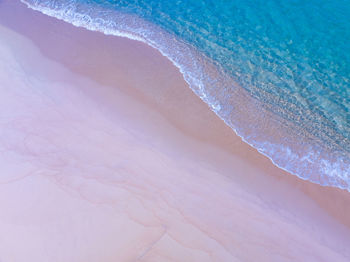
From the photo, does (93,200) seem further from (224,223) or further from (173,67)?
(173,67)

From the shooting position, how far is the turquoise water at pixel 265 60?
682cm

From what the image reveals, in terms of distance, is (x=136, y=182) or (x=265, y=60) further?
(x=265, y=60)

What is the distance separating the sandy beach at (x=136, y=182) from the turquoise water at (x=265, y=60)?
2.24 ft

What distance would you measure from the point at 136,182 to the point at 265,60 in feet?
20.2

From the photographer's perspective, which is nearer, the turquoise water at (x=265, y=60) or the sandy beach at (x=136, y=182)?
the sandy beach at (x=136, y=182)

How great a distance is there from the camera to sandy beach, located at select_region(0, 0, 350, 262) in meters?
4.78

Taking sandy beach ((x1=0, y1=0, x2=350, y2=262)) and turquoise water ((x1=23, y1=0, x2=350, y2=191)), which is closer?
sandy beach ((x1=0, y1=0, x2=350, y2=262))


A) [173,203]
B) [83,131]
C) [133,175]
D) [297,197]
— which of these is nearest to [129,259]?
[173,203]

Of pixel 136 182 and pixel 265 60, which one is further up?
pixel 265 60

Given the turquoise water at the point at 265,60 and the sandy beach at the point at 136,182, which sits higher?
the turquoise water at the point at 265,60

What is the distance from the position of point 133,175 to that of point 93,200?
968 millimetres

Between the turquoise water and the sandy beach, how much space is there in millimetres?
684

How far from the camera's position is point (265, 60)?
8.84 m

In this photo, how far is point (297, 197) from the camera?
5.77m
